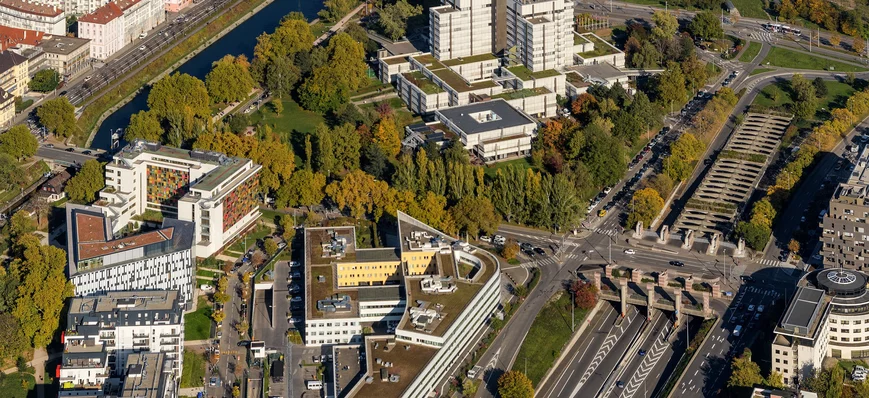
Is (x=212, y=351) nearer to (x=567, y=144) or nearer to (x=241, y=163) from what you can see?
(x=241, y=163)

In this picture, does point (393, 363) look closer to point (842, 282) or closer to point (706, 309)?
point (706, 309)

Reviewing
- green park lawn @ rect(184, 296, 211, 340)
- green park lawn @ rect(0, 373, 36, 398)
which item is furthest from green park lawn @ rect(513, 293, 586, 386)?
green park lawn @ rect(0, 373, 36, 398)

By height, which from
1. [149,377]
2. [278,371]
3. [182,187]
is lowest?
[278,371]

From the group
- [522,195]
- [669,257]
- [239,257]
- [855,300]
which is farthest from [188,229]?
[855,300]

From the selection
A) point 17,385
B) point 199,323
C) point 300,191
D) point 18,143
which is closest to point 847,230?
point 300,191

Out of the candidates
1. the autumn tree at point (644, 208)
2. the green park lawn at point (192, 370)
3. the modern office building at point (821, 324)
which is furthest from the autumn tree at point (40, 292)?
the modern office building at point (821, 324)
